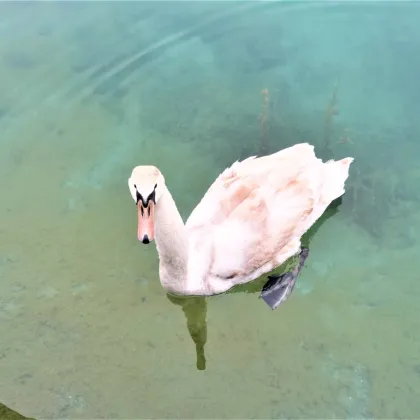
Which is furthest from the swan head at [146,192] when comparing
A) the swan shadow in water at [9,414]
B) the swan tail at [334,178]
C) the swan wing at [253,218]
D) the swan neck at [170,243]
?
the swan tail at [334,178]

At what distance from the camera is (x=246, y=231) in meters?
4.68

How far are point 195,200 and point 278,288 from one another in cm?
123

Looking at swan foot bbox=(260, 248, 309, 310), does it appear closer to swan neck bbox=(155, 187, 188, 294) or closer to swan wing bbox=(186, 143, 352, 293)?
swan wing bbox=(186, 143, 352, 293)

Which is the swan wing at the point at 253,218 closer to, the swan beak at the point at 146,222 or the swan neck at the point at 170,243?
the swan neck at the point at 170,243

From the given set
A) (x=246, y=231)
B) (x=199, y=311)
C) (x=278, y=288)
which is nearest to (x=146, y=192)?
(x=246, y=231)

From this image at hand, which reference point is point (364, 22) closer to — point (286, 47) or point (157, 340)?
point (286, 47)

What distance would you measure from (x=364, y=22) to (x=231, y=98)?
214cm

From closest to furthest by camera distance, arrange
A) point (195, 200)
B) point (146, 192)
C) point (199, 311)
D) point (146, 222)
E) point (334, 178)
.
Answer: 1. point (146, 192)
2. point (146, 222)
3. point (199, 311)
4. point (334, 178)
5. point (195, 200)

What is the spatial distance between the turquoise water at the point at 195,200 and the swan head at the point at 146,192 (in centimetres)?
127

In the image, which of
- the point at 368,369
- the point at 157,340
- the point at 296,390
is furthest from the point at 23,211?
the point at 368,369

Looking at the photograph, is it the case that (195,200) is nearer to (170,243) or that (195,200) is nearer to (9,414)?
(170,243)

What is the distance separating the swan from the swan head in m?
0.34

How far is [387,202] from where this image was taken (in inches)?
227

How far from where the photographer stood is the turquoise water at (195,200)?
4.68 metres
